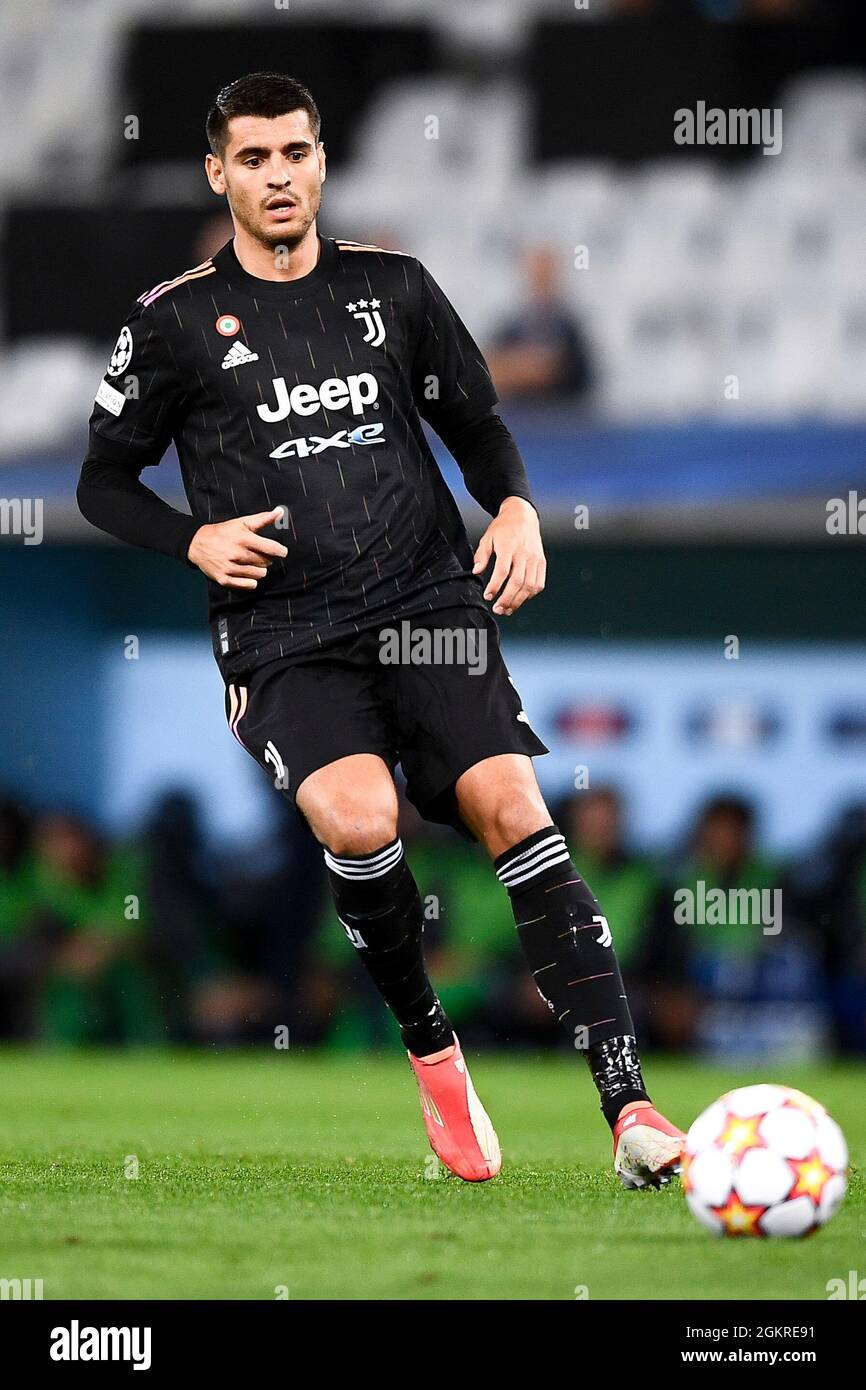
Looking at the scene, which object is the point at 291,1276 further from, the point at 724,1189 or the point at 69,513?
the point at 69,513

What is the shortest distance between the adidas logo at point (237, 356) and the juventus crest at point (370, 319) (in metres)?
0.25

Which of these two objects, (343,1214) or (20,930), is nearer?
(343,1214)

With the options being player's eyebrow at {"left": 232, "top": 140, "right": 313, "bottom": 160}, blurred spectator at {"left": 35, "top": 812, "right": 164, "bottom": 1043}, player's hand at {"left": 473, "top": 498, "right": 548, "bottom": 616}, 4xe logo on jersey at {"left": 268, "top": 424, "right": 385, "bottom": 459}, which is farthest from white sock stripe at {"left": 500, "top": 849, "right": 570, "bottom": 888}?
blurred spectator at {"left": 35, "top": 812, "right": 164, "bottom": 1043}

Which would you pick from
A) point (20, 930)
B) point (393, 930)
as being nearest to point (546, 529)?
point (20, 930)

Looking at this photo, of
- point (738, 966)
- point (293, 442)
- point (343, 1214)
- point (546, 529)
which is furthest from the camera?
point (546, 529)

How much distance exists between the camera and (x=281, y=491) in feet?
14.8

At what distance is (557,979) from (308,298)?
1609mm

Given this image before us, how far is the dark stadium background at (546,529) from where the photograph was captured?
920cm

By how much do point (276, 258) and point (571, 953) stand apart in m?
1.68

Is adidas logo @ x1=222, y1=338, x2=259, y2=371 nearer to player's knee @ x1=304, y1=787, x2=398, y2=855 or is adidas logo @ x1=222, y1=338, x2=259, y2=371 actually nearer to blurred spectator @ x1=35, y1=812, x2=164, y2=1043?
player's knee @ x1=304, y1=787, x2=398, y2=855

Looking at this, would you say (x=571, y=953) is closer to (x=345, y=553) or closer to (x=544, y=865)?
(x=544, y=865)

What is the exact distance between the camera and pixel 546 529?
10.1m

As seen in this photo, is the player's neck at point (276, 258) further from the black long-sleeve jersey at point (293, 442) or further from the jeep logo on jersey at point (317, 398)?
the jeep logo on jersey at point (317, 398)

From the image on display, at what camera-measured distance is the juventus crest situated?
15.1 feet
